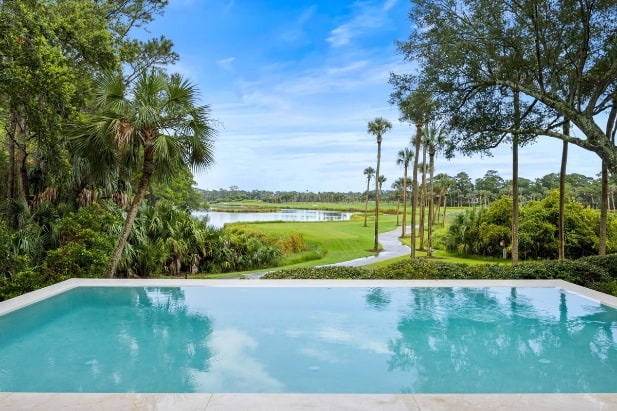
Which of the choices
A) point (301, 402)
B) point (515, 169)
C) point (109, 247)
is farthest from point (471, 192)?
point (301, 402)

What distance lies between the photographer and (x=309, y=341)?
6.04 meters

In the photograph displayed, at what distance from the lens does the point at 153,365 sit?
5121 mm

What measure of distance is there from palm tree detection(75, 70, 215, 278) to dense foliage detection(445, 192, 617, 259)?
62.5 ft

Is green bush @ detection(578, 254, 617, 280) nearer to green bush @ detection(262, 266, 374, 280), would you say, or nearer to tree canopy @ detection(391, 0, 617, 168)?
tree canopy @ detection(391, 0, 617, 168)

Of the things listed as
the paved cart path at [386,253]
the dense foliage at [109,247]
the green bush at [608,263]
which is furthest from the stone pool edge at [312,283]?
the paved cart path at [386,253]

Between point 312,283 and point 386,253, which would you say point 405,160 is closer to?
point 386,253

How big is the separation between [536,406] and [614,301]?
19.0 feet

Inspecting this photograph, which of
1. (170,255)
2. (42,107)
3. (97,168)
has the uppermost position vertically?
(42,107)

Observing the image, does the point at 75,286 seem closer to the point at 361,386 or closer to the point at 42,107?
the point at 42,107

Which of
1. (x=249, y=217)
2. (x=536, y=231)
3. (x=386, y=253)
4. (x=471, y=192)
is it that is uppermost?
(x=471, y=192)

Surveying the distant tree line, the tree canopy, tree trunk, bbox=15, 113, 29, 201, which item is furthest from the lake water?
the tree canopy

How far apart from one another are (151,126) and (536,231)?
71.6 ft

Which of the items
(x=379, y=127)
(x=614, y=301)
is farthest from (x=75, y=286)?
(x=379, y=127)

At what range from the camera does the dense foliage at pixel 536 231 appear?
2341cm
